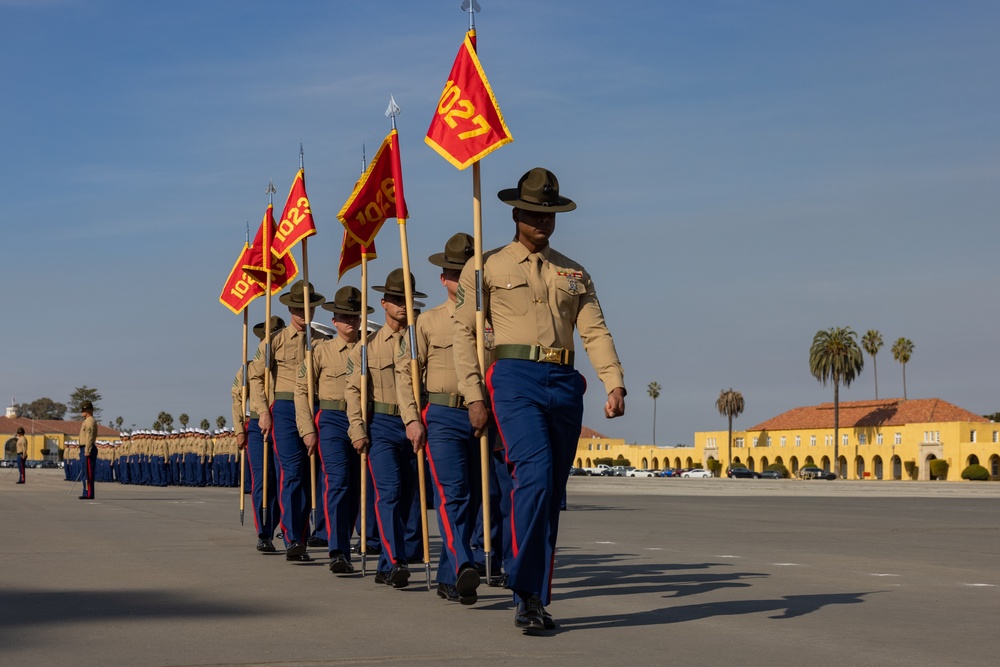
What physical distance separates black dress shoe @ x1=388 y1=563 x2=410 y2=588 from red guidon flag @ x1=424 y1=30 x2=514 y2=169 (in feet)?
9.07

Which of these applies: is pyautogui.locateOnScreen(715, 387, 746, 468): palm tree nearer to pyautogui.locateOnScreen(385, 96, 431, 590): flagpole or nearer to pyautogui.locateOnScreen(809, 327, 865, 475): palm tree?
pyautogui.locateOnScreen(809, 327, 865, 475): palm tree

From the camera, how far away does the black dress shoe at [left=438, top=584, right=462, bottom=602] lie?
27.4 feet

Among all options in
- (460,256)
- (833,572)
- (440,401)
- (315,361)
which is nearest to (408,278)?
(460,256)

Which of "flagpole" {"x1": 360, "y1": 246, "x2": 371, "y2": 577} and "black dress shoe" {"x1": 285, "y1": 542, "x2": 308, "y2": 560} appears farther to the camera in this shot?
"black dress shoe" {"x1": 285, "y1": 542, "x2": 308, "y2": 560}

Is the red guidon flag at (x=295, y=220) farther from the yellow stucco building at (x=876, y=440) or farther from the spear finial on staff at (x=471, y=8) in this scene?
the yellow stucco building at (x=876, y=440)

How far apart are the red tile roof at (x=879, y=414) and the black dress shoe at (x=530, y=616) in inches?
3995

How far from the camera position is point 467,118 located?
9.16 meters

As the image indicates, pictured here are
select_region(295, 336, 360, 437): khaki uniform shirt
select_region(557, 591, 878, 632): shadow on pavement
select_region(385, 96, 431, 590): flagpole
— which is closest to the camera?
select_region(557, 591, 878, 632): shadow on pavement

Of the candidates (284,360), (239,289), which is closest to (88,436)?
(239,289)

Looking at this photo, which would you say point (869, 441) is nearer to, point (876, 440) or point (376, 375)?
point (876, 440)

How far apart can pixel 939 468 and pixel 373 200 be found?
3717 inches

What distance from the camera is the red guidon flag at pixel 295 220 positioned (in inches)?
509

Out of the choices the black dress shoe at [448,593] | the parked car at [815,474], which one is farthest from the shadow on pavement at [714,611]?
the parked car at [815,474]

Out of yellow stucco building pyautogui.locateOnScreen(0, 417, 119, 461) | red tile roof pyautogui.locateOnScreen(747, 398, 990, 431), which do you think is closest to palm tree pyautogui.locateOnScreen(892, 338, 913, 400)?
red tile roof pyautogui.locateOnScreen(747, 398, 990, 431)
